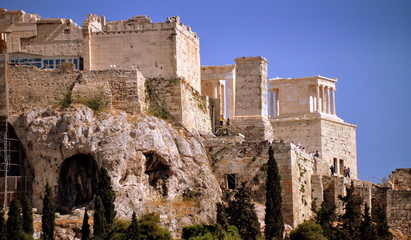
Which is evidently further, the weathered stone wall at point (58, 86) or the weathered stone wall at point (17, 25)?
the weathered stone wall at point (17, 25)

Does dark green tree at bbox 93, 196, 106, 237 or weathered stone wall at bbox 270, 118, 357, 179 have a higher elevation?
weathered stone wall at bbox 270, 118, 357, 179

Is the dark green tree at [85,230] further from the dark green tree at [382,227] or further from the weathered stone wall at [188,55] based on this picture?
the dark green tree at [382,227]

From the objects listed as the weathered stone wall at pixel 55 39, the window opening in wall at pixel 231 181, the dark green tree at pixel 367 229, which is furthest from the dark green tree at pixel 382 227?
the weathered stone wall at pixel 55 39

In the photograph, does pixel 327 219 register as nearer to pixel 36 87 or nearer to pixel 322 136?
pixel 322 136

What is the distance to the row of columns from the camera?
329ft

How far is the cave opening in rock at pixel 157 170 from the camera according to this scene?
7850 cm

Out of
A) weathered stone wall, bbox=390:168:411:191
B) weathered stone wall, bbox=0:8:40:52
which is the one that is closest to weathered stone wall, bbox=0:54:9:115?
weathered stone wall, bbox=0:8:40:52

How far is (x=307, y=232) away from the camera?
7700cm

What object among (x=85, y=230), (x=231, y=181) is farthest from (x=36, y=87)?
(x=85, y=230)

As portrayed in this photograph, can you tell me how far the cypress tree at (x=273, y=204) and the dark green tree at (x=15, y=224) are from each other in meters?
14.3

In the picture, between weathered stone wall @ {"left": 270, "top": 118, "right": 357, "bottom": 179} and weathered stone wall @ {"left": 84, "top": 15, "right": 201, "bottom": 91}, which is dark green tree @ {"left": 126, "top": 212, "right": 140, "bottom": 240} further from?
weathered stone wall @ {"left": 270, "top": 118, "right": 357, "bottom": 179}

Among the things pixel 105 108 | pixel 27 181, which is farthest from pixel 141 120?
pixel 27 181

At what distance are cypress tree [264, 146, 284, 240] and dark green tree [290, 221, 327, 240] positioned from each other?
1.17m

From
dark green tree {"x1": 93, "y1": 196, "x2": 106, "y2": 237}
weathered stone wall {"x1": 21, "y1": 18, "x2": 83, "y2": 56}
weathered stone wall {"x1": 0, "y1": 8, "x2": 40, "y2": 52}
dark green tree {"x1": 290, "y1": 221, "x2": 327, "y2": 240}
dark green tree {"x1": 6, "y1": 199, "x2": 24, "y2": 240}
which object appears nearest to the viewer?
dark green tree {"x1": 6, "y1": 199, "x2": 24, "y2": 240}
